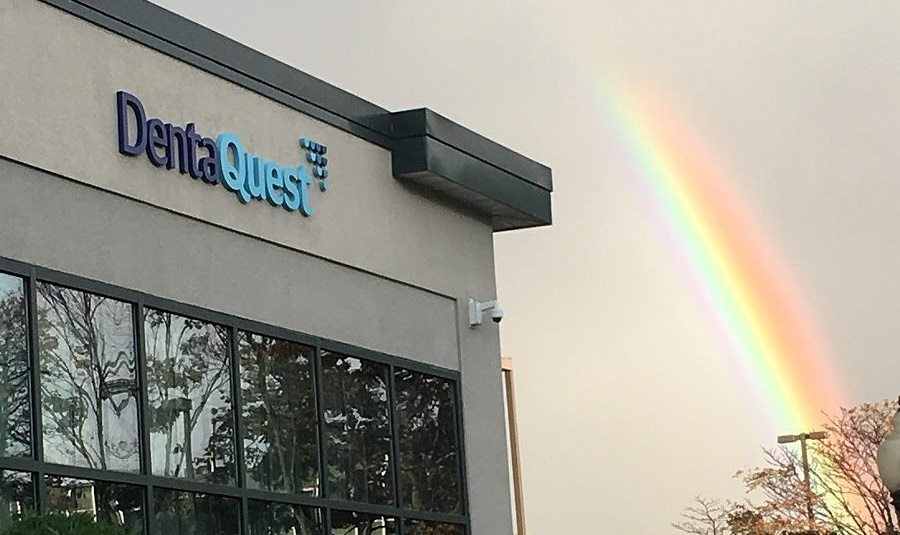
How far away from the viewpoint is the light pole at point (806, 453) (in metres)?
46.4

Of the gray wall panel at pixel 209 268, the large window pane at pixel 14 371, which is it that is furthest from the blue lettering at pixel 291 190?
the large window pane at pixel 14 371

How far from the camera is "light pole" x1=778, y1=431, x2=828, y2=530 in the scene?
152 feet

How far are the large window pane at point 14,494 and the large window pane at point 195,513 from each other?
1.77 metres

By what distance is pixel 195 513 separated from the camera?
16.2 meters

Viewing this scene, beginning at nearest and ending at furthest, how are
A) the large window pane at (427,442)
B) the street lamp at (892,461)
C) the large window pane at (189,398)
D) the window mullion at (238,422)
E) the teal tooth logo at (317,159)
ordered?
the street lamp at (892,461) → the large window pane at (189,398) → the window mullion at (238,422) → the teal tooth logo at (317,159) → the large window pane at (427,442)

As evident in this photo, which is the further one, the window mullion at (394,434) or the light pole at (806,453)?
the light pole at (806,453)

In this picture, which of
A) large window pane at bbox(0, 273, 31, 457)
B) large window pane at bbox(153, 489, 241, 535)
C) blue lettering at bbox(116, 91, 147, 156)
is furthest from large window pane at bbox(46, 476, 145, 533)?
blue lettering at bbox(116, 91, 147, 156)

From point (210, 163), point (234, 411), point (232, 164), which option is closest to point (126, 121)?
point (210, 163)

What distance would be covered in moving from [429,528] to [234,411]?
420cm

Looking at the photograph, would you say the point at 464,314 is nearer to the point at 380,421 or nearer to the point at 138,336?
the point at 380,421

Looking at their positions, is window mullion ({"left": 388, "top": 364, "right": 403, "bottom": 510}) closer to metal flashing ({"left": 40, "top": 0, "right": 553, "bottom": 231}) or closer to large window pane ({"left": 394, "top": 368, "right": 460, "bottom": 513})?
large window pane ({"left": 394, "top": 368, "right": 460, "bottom": 513})

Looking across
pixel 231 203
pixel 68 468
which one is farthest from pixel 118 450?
pixel 231 203

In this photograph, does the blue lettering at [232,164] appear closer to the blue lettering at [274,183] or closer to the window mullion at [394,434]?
the blue lettering at [274,183]

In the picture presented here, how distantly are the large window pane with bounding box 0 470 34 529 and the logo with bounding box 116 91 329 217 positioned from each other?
349 cm
